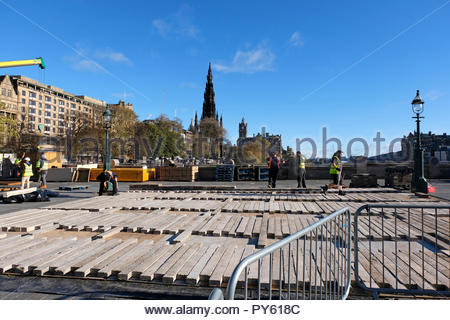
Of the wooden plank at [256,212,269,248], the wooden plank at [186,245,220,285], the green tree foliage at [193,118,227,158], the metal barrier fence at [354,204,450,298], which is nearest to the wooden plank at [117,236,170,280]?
the wooden plank at [186,245,220,285]

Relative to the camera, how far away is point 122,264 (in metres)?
3.95

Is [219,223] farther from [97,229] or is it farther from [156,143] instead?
[156,143]

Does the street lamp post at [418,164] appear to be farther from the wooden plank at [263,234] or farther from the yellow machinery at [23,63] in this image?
the yellow machinery at [23,63]

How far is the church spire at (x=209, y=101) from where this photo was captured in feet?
491

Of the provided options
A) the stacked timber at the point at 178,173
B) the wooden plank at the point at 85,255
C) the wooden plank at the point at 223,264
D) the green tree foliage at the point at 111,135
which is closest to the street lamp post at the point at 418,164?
the wooden plank at the point at 223,264

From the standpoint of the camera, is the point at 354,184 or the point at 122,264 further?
the point at 354,184

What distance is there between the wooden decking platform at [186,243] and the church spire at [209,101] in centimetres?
14217

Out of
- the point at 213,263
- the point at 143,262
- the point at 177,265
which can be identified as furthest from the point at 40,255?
the point at 213,263

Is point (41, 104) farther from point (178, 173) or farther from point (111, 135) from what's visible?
point (178, 173)

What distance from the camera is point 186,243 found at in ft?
16.3

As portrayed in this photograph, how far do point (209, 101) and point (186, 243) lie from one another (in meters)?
151
